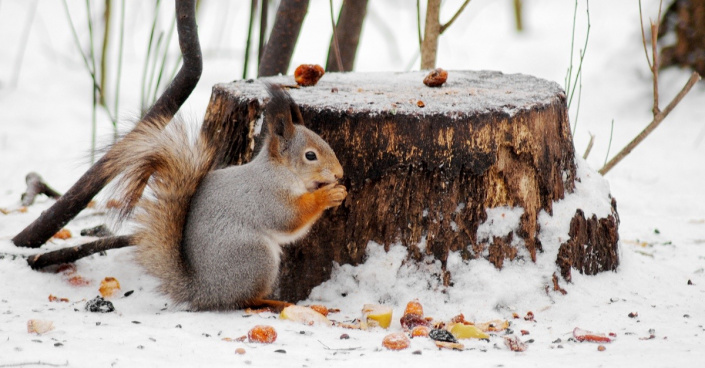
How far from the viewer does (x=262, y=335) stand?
178 centimetres

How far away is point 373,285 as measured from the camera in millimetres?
2174

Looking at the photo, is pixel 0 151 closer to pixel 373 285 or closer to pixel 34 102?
pixel 34 102

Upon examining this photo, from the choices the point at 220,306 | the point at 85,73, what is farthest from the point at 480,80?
the point at 85,73

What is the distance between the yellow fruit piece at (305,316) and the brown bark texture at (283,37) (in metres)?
1.43

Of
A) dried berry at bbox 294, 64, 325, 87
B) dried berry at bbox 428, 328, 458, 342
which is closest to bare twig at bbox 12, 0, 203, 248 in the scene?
dried berry at bbox 294, 64, 325, 87

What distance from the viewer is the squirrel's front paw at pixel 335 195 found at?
6.57ft

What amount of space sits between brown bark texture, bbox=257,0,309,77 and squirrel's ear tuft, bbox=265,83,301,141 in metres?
1.14

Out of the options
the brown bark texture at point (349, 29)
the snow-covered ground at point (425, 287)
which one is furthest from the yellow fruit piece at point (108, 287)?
the brown bark texture at point (349, 29)

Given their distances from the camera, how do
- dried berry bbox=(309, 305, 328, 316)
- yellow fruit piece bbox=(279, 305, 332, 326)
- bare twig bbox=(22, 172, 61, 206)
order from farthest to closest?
bare twig bbox=(22, 172, 61, 206), dried berry bbox=(309, 305, 328, 316), yellow fruit piece bbox=(279, 305, 332, 326)

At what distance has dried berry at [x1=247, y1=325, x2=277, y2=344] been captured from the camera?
178 cm

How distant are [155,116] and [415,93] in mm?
765

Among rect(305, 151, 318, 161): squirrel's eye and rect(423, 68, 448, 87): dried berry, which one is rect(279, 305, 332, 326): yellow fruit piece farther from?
rect(423, 68, 448, 87): dried berry

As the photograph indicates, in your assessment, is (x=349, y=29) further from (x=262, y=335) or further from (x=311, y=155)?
(x=262, y=335)

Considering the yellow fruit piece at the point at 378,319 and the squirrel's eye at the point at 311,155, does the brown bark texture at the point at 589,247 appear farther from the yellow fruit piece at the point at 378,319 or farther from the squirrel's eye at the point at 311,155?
the squirrel's eye at the point at 311,155
